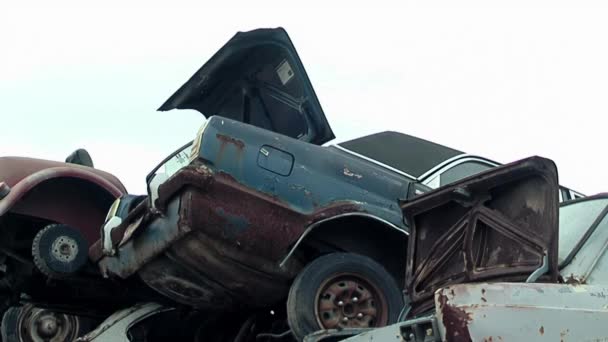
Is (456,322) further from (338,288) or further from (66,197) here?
(66,197)

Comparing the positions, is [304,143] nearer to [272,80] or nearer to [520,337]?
[272,80]

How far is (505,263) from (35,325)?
5839 millimetres

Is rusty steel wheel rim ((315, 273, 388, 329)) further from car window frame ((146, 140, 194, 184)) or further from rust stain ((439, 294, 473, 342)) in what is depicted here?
rust stain ((439, 294, 473, 342))

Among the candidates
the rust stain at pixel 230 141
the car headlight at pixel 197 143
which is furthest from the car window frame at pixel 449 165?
the car headlight at pixel 197 143

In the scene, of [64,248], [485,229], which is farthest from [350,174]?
[64,248]

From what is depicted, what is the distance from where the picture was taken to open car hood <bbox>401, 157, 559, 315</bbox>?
4.21m

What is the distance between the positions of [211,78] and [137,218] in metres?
1.38

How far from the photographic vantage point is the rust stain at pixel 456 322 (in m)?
3.52

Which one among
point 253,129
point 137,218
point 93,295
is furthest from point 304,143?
point 93,295

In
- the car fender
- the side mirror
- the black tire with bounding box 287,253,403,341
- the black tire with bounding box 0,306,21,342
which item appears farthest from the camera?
the black tire with bounding box 0,306,21,342

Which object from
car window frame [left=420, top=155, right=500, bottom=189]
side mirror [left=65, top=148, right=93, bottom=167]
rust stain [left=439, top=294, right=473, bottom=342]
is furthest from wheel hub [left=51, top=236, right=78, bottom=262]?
rust stain [left=439, top=294, right=473, bottom=342]

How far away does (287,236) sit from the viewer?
6223mm

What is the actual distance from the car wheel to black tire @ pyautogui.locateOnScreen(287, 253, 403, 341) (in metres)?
3.49

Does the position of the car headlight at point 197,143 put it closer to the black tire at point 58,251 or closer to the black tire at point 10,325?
the black tire at point 58,251
